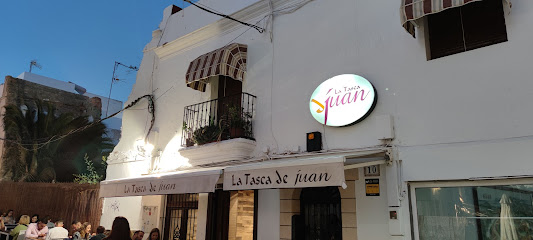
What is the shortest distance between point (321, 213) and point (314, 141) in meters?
1.40

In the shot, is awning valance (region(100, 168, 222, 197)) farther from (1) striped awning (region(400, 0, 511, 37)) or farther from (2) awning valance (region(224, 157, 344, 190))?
(1) striped awning (region(400, 0, 511, 37))

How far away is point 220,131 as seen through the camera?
28.4ft

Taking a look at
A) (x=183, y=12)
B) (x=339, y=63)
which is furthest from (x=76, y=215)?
(x=339, y=63)

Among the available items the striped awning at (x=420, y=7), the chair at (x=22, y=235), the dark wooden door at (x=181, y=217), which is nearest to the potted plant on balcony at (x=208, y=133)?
the dark wooden door at (x=181, y=217)

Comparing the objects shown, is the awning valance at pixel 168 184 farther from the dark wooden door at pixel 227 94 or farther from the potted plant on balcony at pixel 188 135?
the dark wooden door at pixel 227 94

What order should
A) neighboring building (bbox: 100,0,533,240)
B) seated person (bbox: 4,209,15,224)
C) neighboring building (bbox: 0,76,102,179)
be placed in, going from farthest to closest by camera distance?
neighboring building (bbox: 0,76,102,179), seated person (bbox: 4,209,15,224), neighboring building (bbox: 100,0,533,240)

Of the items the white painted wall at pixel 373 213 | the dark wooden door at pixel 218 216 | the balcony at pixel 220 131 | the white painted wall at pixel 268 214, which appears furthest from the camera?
the dark wooden door at pixel 218 216

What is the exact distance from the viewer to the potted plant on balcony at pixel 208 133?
872 centimetres

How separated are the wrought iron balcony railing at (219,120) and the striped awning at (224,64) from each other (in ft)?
1.94

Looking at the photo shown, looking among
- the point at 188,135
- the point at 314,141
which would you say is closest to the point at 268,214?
the point at 314,141

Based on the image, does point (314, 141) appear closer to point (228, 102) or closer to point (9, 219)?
point (228, 102)

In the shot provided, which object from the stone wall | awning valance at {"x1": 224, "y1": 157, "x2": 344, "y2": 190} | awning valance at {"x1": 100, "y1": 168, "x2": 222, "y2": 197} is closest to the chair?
awning valance at {"x1": 100, "y1": 168, "x2": 222, "y2": 197}

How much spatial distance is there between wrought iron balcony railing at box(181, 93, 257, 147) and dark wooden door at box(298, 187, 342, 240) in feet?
6.18

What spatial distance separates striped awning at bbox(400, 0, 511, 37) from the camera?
565cm
